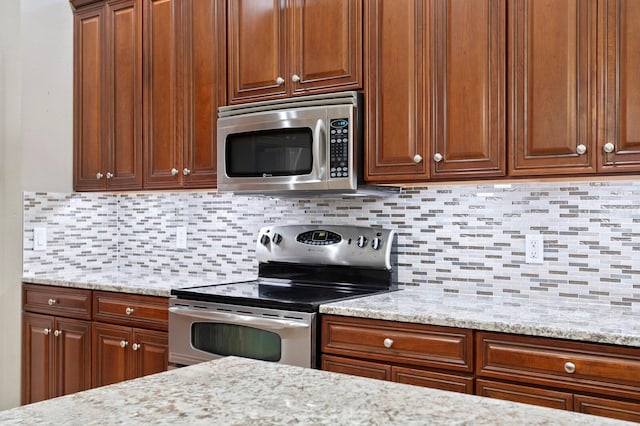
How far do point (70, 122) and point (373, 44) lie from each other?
2.05 metres

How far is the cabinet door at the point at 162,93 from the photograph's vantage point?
3.28 metres

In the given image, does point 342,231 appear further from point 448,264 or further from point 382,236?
point 448,264

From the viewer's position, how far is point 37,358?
11.4 ft

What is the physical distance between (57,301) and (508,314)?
2389 mm

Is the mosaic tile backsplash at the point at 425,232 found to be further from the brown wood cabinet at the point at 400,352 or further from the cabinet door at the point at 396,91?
the brown wood cabinet at the point at 400,352

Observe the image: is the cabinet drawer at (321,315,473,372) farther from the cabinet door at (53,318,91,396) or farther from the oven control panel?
the cabinet door at (53,318,91,396)

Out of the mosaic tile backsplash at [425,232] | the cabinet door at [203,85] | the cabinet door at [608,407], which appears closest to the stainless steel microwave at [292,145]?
the cabinet door at [203,85]

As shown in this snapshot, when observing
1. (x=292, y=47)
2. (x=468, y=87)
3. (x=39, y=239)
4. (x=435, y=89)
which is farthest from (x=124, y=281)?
(x=468, y=87)

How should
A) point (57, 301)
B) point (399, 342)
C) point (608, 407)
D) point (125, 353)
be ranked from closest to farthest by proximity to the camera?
1. point (608, 407)
2. point (399, 342)
3. point (125, 353)
4. point (57, 301)

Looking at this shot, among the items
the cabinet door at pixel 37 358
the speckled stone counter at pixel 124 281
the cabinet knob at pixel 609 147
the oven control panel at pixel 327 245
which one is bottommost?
the cabinet door at pixel 37 358

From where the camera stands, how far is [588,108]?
2160 mm

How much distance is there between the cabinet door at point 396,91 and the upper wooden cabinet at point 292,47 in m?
0.08

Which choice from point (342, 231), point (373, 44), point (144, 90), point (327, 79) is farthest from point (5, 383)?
point (373, 44)

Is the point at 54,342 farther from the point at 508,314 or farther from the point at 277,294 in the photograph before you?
the point at 508,314
